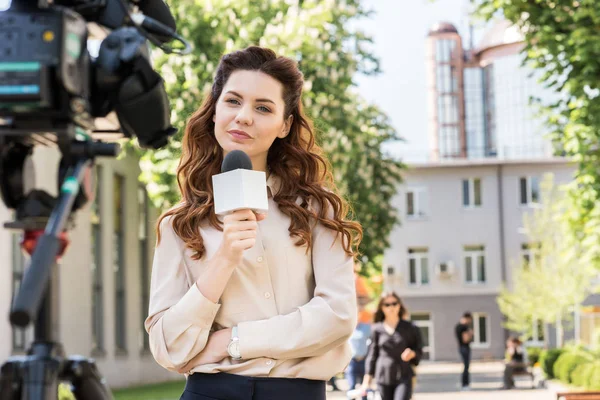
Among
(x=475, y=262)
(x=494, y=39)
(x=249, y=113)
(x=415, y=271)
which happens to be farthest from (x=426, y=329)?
(x=249, y=113)

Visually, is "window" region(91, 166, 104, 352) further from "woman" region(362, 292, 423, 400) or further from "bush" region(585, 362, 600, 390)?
"woman" region(362, 292, 423, 400)

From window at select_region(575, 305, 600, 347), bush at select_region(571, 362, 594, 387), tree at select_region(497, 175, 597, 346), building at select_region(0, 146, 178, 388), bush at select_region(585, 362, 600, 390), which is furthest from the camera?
window at select_region(575, 305, 600, 347)

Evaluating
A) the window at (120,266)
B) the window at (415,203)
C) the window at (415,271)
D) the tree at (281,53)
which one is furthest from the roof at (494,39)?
the tree at (281,53)

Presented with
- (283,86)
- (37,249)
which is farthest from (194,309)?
(37,249)

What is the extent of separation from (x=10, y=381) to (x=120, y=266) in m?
28.9

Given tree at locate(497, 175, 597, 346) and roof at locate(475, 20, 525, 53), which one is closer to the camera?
tree at locate(497, 175, 597, 346)

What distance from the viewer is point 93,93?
2510 mm

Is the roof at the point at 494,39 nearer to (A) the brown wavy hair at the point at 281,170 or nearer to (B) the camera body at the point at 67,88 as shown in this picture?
(A) the brown wavy hair at the point at 281,170

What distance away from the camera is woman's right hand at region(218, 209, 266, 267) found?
291cm

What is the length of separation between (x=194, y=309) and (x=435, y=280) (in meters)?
62.3

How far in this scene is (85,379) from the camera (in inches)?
97.0

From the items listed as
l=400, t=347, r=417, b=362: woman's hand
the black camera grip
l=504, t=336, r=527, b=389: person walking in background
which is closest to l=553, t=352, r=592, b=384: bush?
l=504, t=336, r=527, b=389: person walking in background

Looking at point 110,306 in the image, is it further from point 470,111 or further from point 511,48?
point 470,111

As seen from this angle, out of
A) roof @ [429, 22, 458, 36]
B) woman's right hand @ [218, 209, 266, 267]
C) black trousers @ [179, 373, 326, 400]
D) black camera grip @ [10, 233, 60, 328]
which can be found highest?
roof @ [429, 22, 458, 36]
